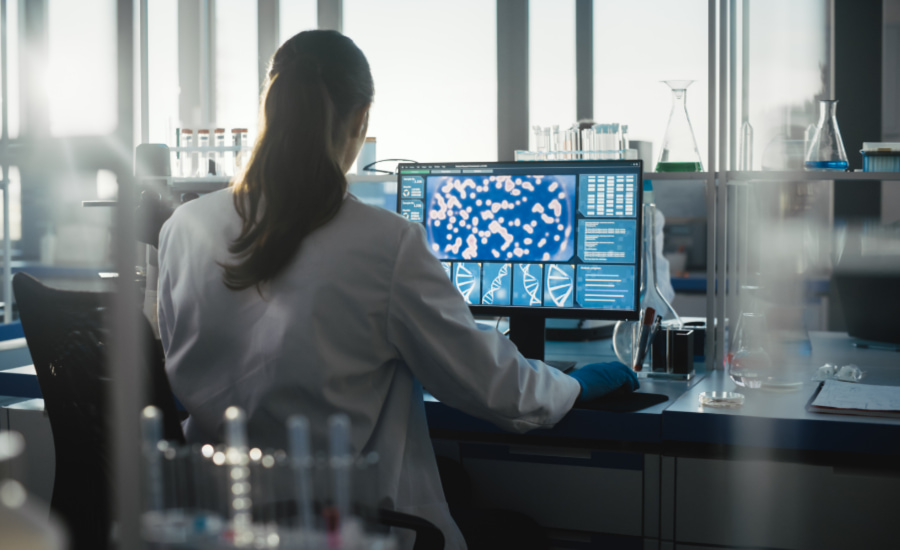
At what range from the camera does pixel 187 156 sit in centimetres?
231

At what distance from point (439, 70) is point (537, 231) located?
8.61ft

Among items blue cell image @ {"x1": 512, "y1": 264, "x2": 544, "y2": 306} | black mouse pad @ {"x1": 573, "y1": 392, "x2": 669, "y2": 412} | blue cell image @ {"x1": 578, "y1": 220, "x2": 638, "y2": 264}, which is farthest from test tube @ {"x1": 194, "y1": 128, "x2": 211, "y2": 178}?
black mouse pad @ {"x1": 573, "y1": 392, "x2": 669, "y2": 412}

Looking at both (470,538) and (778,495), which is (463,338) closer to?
(470,538)

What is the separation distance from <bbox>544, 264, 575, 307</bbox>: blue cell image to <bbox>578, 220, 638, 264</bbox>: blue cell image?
0.14 ft

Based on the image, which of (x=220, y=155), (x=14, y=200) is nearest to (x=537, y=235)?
(x=220, y=155)

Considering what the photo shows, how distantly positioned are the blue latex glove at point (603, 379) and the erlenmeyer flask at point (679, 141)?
0.61 metres

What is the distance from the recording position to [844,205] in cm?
383

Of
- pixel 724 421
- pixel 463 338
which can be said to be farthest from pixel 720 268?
pixel 463 338

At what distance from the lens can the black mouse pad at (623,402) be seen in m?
1.30

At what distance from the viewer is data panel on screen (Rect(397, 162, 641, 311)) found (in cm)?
158

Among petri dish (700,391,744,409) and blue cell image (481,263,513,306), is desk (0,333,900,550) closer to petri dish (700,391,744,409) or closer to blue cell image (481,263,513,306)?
petri dish (700,391,744,409)

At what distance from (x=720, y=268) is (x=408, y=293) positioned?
966 mm

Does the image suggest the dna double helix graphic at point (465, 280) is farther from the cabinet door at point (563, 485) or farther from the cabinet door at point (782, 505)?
the cabinet door at point (782, 505)

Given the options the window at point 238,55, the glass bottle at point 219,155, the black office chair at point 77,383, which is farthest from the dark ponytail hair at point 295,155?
the window at point 238,55
